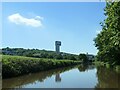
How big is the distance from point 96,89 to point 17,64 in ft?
47.7

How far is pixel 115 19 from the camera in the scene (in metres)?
22.1

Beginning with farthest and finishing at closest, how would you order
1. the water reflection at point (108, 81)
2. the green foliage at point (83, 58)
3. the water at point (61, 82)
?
the green foliage at point (83, 58) → the water reflection at point (108, 81) → the water at point (61, 82)

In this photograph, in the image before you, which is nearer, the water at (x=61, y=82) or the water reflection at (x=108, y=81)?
the water at (x=61, y=82)

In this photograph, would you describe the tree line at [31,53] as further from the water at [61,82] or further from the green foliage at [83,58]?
the water at [61,82]

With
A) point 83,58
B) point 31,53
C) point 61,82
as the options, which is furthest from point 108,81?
point 83,58

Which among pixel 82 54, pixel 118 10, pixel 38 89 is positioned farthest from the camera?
pixel 82 54

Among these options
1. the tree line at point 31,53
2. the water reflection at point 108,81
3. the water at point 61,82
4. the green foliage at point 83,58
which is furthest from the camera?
the green foliage at point 83,58

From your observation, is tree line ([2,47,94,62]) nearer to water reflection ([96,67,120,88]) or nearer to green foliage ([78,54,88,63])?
green foliage ([78,54,88,63])


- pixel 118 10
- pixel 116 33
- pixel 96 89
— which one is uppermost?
pixel 118 10

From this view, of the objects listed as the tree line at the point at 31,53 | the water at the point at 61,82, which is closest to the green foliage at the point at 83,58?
the tree line at the point at 31,53

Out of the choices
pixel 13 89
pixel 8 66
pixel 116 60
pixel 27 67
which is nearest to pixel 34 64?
pixel 27 67

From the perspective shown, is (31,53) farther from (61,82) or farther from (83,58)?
(61,82)

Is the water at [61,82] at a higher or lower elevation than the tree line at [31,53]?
lower

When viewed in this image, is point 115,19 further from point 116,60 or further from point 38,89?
point 116,60
